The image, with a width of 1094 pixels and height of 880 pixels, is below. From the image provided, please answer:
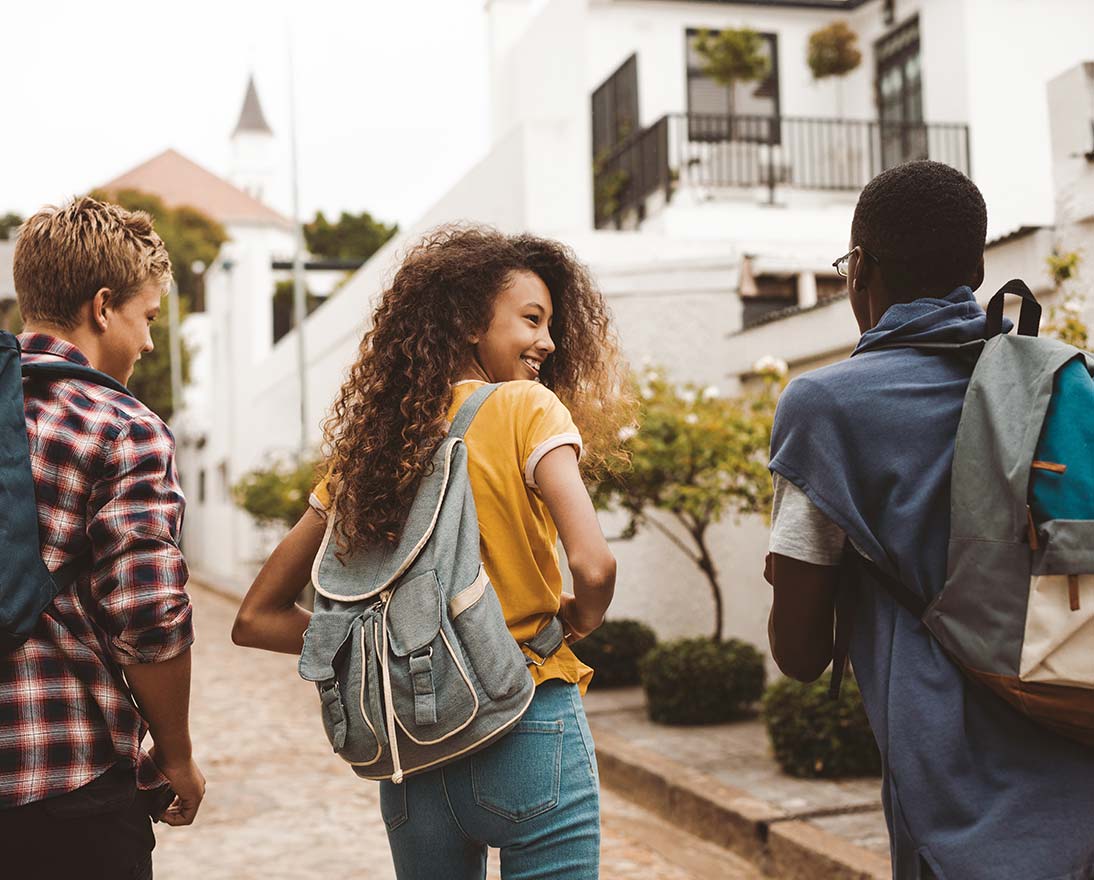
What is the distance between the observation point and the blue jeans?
2172 millimetres

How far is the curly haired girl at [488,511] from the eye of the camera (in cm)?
219

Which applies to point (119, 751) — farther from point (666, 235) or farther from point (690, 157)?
point (690, 157)

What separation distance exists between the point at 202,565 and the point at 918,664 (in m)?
34.1

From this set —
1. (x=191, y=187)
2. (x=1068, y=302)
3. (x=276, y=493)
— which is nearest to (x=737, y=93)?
(x=276, y=493)

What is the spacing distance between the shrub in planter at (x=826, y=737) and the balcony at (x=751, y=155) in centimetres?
822

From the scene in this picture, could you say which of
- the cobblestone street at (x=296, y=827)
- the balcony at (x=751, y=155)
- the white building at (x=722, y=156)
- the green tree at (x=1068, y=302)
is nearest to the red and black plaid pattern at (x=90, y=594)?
the cobblestone street at (x=296, y=827)

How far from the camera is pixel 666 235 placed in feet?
38.4

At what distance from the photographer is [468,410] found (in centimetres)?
229

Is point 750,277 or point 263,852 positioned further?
point 750,277

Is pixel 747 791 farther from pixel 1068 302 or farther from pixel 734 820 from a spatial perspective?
pixel 1068 302

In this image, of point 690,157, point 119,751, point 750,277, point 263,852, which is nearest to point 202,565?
point 690,157

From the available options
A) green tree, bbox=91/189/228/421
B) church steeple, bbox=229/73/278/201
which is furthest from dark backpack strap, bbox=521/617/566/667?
church steeple, bbox=229/73/278/201

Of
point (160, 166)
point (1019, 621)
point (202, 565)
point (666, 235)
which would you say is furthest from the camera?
point (160, 166)

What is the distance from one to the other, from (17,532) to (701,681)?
20.5 ft
